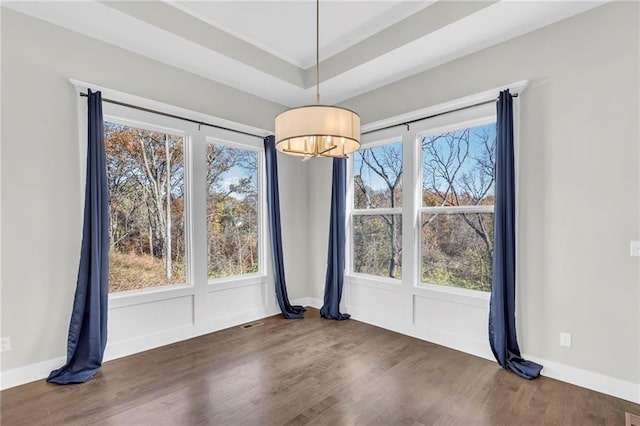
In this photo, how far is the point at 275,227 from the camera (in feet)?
14.2

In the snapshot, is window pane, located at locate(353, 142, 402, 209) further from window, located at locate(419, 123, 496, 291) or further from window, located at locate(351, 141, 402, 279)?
window, located at locate(419, 123, 496, 291)

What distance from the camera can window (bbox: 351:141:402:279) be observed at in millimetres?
3996

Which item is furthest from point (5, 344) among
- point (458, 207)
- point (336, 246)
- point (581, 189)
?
point (581, 189)

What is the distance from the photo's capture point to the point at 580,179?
2.60 m

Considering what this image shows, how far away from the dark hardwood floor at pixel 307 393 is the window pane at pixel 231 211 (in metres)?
1.12

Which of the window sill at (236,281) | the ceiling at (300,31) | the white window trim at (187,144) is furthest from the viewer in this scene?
the window sill at (236,281)

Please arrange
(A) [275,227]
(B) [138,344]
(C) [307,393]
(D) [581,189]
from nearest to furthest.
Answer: (C) [307,393], (D) [581,189], (B) [138,344], (A) [275,227]

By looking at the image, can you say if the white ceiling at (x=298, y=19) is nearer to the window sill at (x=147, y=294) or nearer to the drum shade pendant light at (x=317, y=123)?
the drum shade pendant light at (x=317, y=123)

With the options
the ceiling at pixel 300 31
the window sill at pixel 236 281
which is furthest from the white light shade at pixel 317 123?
the window sill at pixel 236 281

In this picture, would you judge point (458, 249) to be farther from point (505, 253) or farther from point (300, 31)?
point (300, 31)

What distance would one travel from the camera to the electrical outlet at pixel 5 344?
2.51m

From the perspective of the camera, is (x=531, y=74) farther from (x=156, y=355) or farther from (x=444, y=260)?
(x=156, y=355)

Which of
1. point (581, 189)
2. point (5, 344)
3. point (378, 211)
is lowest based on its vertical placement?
point (5, 344)

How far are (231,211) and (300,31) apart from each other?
2.21 m
